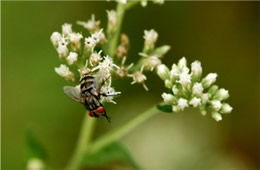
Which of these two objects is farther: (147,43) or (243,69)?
(243,69)

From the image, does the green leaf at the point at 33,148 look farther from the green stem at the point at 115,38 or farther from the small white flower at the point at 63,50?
the green stem at the point at 115,38

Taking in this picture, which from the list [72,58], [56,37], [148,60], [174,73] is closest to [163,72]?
[174,73]

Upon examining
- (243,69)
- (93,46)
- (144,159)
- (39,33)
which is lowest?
(93,46)

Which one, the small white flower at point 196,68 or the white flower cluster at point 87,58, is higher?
the white flower cluster at point 87,58

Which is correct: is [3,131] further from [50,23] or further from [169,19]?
[169,19]

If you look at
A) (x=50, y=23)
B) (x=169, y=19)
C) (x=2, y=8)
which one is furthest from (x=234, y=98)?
(x=2, y=8)

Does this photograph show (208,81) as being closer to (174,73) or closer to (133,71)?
(174,73)

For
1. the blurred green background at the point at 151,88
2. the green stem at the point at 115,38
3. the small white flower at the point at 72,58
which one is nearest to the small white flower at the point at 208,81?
the green stem at the point at 115,38

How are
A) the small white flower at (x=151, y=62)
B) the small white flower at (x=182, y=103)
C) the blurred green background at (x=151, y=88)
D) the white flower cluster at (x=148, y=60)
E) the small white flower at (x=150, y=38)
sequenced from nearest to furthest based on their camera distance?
the small white flower at (x=182, y=103)
the white flower cluster at (x=148, y=60)
the small white flower at (x=151, y=62)
the small white flower at (x=150, y=38)
the blurred green background at (x=151, y=88)
